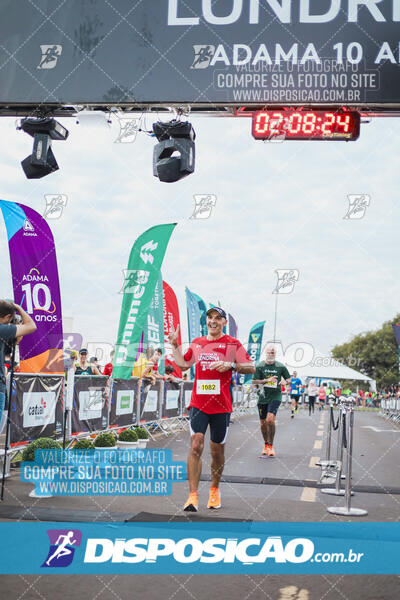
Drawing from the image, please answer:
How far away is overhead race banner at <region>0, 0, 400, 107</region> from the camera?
812 centimetres

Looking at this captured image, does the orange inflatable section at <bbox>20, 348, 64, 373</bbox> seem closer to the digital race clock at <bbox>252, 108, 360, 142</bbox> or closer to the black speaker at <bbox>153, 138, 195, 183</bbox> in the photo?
the black speaker at <bbox>153, 138, 195, 183</bbox>

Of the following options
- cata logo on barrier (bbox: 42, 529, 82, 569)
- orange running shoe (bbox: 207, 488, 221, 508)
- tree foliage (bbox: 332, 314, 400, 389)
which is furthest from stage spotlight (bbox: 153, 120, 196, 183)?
tree foliage (bbox: 332, 314, 400, 389)

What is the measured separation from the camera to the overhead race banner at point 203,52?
8125 millimetres

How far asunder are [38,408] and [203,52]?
542 cm

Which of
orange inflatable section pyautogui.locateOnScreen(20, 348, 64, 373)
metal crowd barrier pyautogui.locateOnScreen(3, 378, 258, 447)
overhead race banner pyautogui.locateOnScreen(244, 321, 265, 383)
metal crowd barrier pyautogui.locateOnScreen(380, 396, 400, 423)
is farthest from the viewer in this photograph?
overhead race banner pyautogui.locateOnScreen(244, 321, 265, 383)

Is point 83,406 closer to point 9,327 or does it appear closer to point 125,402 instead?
point 125,402

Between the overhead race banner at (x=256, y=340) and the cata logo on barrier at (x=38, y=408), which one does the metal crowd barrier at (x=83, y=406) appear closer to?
the cata logo on barrier at (x=38, y=408)

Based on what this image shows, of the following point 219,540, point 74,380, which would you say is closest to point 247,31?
point 74,380

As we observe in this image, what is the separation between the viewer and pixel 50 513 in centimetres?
602

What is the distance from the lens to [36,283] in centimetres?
1109

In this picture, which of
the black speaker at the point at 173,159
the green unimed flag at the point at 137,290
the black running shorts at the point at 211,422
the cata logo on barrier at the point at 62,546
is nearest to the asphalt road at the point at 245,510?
the cata logo on barrier at the point at 62,546

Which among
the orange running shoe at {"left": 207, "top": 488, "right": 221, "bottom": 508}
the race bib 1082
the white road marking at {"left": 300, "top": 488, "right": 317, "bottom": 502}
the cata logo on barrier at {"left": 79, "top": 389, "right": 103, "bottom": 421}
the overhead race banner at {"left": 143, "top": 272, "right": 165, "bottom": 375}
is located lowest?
the white road marking at {"left": 300, "top": 488, "right": 317, "bottom": 502}

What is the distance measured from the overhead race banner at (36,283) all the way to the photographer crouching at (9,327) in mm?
5084

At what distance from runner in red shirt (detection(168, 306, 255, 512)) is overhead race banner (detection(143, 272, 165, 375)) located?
A: 29.7ft
